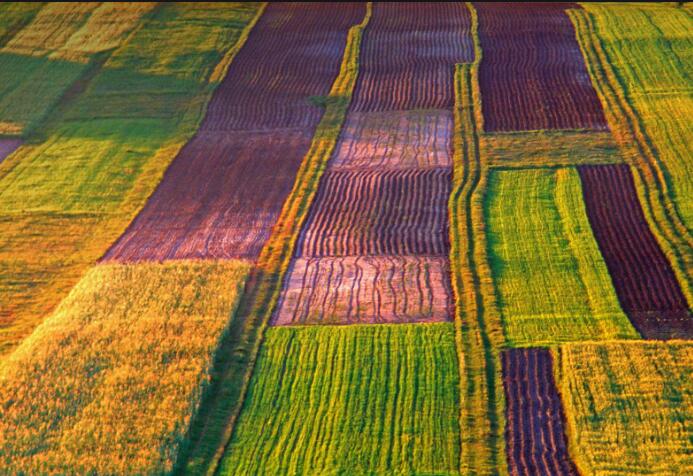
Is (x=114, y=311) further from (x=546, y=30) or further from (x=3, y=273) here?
(x=546, y=30)

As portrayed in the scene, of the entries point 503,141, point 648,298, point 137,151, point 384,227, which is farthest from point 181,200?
point 648,298

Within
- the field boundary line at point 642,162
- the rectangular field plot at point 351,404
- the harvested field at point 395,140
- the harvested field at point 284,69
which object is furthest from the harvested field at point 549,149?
the rectangular field plot at point 351,404

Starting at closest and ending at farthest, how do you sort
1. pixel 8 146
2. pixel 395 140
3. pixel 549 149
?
pixel 549 149
pixel 395 140
pixel 8 146

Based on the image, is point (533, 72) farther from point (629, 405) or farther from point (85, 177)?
point (629, 405)

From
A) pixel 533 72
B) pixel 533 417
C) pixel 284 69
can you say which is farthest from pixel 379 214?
pixel 284 69

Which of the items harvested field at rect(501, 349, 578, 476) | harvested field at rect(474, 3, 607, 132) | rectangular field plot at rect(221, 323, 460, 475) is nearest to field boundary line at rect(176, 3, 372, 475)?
rectangular field plot at rect(221, 323, 460, 475)
